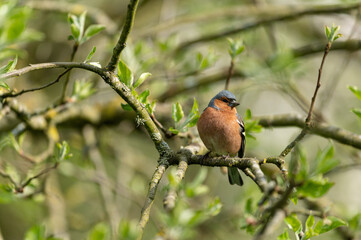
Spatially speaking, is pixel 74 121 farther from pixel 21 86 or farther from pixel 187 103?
pixel 187 103

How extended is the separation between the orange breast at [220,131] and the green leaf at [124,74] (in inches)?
71.7

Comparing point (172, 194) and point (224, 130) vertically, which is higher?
point (172, 194)

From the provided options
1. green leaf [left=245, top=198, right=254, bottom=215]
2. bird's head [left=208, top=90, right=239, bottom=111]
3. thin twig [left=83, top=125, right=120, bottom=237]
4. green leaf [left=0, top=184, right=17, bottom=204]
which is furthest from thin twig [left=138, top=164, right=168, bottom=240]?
thin twig [left=83, top=125, right=120, bottom=237]

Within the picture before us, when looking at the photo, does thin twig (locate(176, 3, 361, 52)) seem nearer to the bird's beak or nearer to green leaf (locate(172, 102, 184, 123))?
the bird's beak

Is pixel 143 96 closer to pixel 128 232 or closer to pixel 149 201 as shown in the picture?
pixel 149 201

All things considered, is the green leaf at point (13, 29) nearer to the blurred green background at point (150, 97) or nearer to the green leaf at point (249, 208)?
the blurred green background at point (150, 97)

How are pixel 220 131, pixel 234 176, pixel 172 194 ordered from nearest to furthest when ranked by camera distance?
1. pixel 172 194
2. pixel 220 131
3. pixel 234 176

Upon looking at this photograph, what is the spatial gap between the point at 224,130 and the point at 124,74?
235cm

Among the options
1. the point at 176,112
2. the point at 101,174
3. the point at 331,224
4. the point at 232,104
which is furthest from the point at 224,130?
the point at 331,224

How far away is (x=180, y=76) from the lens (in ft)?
21.2

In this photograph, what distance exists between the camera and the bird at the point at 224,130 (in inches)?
201

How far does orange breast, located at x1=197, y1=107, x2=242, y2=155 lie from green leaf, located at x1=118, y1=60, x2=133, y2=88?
1822mm

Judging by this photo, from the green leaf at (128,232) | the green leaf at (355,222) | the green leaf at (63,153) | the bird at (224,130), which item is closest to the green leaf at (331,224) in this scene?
the green leaf at (355,222)

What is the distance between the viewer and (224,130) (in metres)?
5.40
